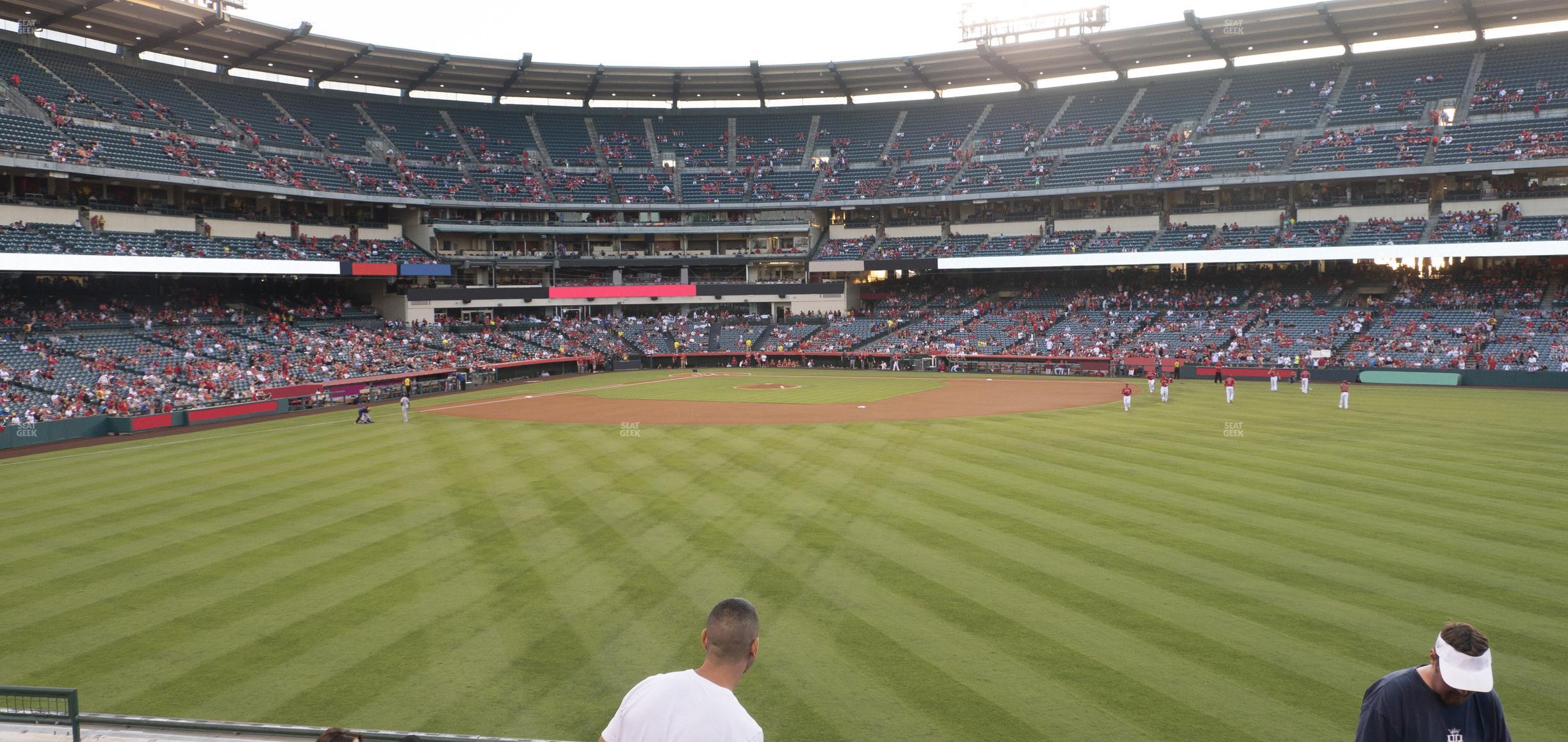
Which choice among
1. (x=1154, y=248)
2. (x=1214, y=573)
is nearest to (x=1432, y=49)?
(x=1154, y=248)

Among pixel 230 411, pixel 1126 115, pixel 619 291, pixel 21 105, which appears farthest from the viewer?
pixel 619 291

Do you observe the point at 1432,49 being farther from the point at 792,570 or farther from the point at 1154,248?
the point at 792,570

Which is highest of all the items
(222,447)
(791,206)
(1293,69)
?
(1293,69)

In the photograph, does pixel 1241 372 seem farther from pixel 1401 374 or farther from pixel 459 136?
pixel 459 136

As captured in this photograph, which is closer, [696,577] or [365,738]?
[365,738]

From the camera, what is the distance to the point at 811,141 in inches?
3233

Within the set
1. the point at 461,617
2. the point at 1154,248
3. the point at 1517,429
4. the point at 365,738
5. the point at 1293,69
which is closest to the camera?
the point at 365,738

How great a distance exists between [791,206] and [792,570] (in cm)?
6520

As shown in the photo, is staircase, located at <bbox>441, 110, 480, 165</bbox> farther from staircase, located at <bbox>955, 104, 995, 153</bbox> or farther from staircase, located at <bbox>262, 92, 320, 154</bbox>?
staircase, located at <bbox>955, 104, 995, 153</bbox>

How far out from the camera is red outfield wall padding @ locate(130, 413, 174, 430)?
33844mm

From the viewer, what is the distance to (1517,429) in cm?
2769

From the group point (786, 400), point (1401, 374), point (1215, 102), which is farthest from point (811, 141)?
point (1401, 374)

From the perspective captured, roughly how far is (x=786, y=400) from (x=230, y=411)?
24959mm

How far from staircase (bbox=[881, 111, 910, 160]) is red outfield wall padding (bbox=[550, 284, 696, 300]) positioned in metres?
21.3
